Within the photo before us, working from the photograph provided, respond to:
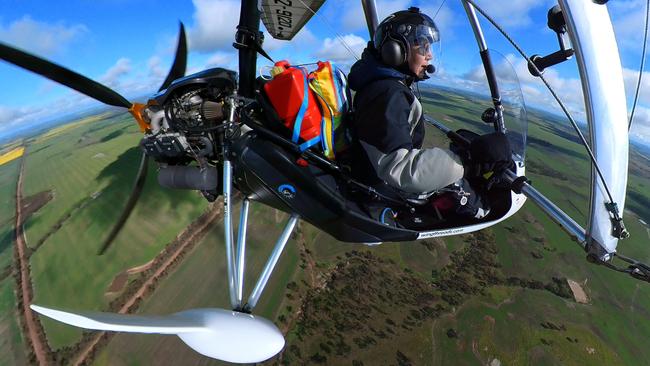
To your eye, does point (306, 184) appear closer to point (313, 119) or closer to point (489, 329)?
point (313, 119)

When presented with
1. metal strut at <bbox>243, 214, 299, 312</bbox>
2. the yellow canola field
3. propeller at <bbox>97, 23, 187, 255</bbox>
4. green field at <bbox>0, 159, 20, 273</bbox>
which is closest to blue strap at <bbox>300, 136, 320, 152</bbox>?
metal strut at <bbox>243, 214, 299, 312</bbox>

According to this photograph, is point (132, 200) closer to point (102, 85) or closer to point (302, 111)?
point (102, 85)

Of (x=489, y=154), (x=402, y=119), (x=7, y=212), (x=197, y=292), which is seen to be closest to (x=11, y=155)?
(x=7, y=212)

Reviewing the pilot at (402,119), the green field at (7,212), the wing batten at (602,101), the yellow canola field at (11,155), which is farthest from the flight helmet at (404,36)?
the yellow canola field at (11,155)

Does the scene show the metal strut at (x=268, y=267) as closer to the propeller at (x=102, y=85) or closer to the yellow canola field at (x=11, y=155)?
the propeller at (x=102, y=85)

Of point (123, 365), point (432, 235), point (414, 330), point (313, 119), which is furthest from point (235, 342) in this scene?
point (414, 330)

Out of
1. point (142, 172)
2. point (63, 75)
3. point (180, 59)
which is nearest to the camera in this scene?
point (63, 75)

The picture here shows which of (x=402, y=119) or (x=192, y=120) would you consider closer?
(x=402, y=119)
